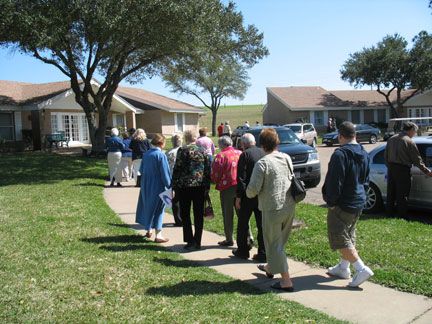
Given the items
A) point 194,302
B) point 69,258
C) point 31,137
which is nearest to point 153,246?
point 69,258

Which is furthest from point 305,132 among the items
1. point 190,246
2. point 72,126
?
point 190,246

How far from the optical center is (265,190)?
5191mm

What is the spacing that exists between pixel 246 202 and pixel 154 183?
68.1 inches

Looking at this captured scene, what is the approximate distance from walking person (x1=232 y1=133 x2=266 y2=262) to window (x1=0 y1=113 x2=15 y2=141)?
79.9 ft

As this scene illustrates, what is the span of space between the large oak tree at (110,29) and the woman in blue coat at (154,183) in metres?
9.76

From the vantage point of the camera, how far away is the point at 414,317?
446 cm

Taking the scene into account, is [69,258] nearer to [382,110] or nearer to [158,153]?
[158,153]

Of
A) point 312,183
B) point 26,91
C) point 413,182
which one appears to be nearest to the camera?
point 413,182

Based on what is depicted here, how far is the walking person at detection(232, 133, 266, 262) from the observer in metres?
6.16

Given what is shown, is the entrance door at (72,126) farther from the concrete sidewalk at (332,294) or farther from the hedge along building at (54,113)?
the concrete sidewalk at (332,294)

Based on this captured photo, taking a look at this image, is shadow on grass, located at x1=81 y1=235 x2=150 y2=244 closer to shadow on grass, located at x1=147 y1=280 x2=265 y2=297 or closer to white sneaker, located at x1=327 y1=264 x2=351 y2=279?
shadow on grass, located at x1=147 y1=280 x2=265 y2=297

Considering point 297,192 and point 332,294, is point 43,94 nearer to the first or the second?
point 297,192

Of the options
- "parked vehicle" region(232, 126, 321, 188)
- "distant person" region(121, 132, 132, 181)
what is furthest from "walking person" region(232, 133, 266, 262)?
"distant person" region(121, 132, 132, 181)

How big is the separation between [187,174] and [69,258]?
202 centimetres
